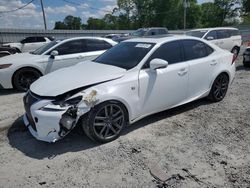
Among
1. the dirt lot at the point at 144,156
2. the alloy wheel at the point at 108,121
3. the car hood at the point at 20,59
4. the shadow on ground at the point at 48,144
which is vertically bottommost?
the dirt lot at the point at 144,156

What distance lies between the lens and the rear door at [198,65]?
193 inches

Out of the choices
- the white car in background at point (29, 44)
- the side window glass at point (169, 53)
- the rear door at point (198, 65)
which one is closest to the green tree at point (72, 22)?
the white car in background at point (29, 44)

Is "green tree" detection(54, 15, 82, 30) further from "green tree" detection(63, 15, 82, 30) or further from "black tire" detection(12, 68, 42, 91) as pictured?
"black tire" detection(12, 68, 42, 91)

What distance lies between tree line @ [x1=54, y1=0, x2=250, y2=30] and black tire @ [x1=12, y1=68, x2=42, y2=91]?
182 feet

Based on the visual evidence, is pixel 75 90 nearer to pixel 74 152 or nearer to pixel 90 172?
pixel 74 152

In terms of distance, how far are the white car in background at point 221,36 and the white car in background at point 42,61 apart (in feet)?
21.6

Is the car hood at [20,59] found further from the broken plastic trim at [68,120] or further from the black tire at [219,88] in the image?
the black tire at [219,88]

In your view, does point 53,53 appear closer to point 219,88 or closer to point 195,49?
point 195,49

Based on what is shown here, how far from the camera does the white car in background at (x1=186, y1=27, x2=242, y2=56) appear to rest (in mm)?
12192

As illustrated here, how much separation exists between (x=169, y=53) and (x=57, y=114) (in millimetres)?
2381

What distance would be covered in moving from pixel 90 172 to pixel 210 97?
350cm

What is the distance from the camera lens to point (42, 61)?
7.07 metres

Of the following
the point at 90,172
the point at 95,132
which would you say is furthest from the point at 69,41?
the point at 90,172

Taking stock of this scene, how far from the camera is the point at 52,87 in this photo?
3816 mm
